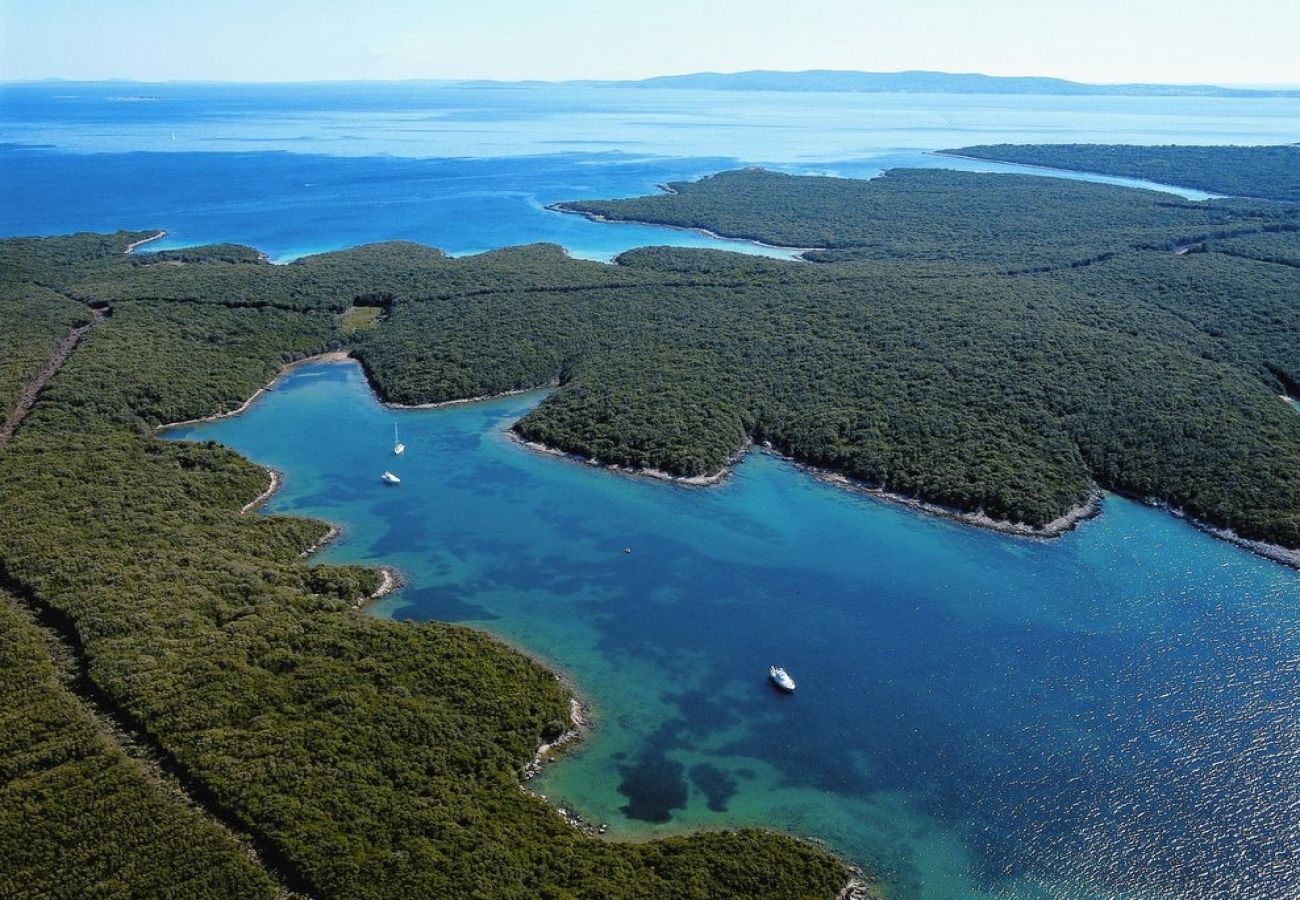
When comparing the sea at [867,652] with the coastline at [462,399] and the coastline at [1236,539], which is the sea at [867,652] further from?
the coastline at [462,399]

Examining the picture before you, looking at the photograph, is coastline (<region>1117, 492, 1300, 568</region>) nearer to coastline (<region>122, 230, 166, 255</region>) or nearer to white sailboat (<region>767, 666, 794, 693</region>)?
white sailboat (<region>767, 666, 794, 693</region>)

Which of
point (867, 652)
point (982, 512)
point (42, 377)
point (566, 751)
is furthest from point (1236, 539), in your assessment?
point (42, 377)

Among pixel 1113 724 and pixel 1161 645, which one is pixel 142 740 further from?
pixel 1161 645

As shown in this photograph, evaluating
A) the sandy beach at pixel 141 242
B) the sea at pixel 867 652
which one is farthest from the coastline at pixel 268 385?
the sandy beach at pixel 141 242

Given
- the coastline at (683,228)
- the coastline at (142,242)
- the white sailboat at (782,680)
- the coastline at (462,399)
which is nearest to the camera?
the white sailboat at (782,680)

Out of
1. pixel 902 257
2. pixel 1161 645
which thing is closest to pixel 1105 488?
pixel 1161 645
